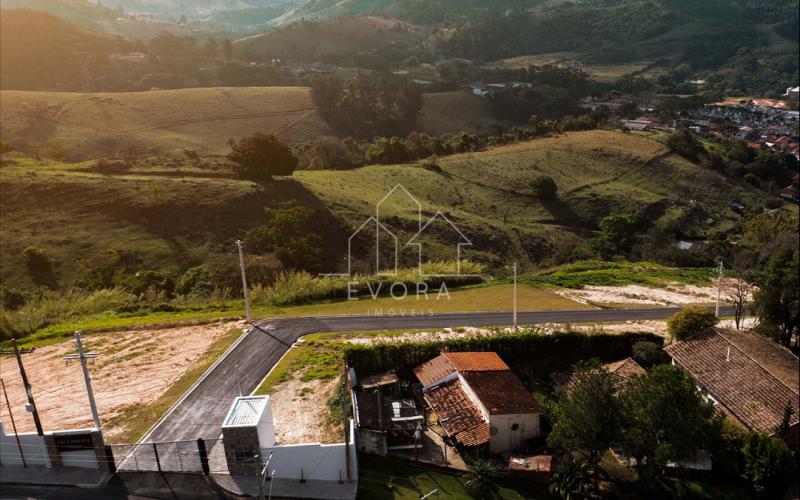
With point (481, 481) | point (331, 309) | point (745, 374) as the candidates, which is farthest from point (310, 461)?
point (745, 374)

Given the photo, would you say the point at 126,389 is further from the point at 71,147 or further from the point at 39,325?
the point at 71,147

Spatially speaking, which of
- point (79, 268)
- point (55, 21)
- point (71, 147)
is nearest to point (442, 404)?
point (79, 268)

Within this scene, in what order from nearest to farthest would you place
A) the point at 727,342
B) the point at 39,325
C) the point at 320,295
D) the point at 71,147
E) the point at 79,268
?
1. the point at 727,342
2. the point at 39,325
3. the point at 320,295
4. the point at 79,268
5. the point at 71,147

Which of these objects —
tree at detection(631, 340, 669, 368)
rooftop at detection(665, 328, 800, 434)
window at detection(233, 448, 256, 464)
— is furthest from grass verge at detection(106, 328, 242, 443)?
rooftop at detection(665, 328, 800, 434)

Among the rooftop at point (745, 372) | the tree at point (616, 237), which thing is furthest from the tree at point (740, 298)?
the tree at point (616, 237)

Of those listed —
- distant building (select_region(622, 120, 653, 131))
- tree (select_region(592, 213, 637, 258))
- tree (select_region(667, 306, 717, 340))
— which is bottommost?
tree (select_region(592, 213, 637, 258))

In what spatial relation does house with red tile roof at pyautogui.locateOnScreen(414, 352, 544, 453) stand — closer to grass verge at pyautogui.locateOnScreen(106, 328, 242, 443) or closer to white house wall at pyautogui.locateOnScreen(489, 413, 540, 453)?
white house wall at pyautogui.locateOnScreen(489, 413, 540, 453)
